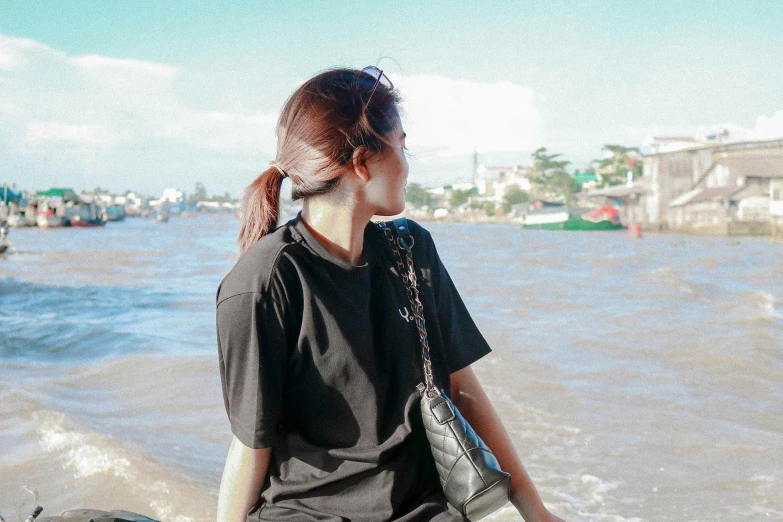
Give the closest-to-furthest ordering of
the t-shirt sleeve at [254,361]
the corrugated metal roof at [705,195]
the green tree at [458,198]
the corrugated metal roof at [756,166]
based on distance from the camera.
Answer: the t-shirt sleeve at [254,361] → the corrugated metal roof at [756,166] → the corrugated metal roof at [705,195] → the green tree at [458,198]

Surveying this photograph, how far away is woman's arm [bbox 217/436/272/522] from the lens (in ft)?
4.37

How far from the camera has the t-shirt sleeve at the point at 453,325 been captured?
1467mm

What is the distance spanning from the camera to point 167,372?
6672 millimetres

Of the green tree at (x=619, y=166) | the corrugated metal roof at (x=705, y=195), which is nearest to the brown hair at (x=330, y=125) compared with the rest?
the corrugated metal roof at (x=705, y=195)

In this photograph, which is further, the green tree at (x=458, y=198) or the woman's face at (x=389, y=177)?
the green tree at (x=458, y=198)

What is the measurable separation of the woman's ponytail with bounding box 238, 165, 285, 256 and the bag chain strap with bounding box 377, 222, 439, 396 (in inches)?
8.5

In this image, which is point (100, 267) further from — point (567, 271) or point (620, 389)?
point (620, 389)

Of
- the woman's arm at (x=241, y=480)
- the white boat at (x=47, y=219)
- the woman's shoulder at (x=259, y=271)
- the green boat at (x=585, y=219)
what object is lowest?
the white boat at (x=47, y=219)

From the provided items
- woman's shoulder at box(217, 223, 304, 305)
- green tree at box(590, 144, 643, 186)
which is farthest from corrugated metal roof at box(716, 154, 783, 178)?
woman's shoulder at box(217, 223, 304, 305)

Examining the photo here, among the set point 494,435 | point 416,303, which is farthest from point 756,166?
point 416,303

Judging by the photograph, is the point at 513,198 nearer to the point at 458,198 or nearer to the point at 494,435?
the point at 458,198

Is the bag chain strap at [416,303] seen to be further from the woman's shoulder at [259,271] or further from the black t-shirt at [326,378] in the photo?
the woman's shoulder at [259,271]

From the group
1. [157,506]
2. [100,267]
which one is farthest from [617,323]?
[100,267]

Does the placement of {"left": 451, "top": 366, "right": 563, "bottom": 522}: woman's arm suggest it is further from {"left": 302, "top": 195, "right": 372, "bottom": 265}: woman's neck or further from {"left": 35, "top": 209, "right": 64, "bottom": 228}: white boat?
{"left": 35, "top": 209, "right": 64, "bottom": 228}: white boat
